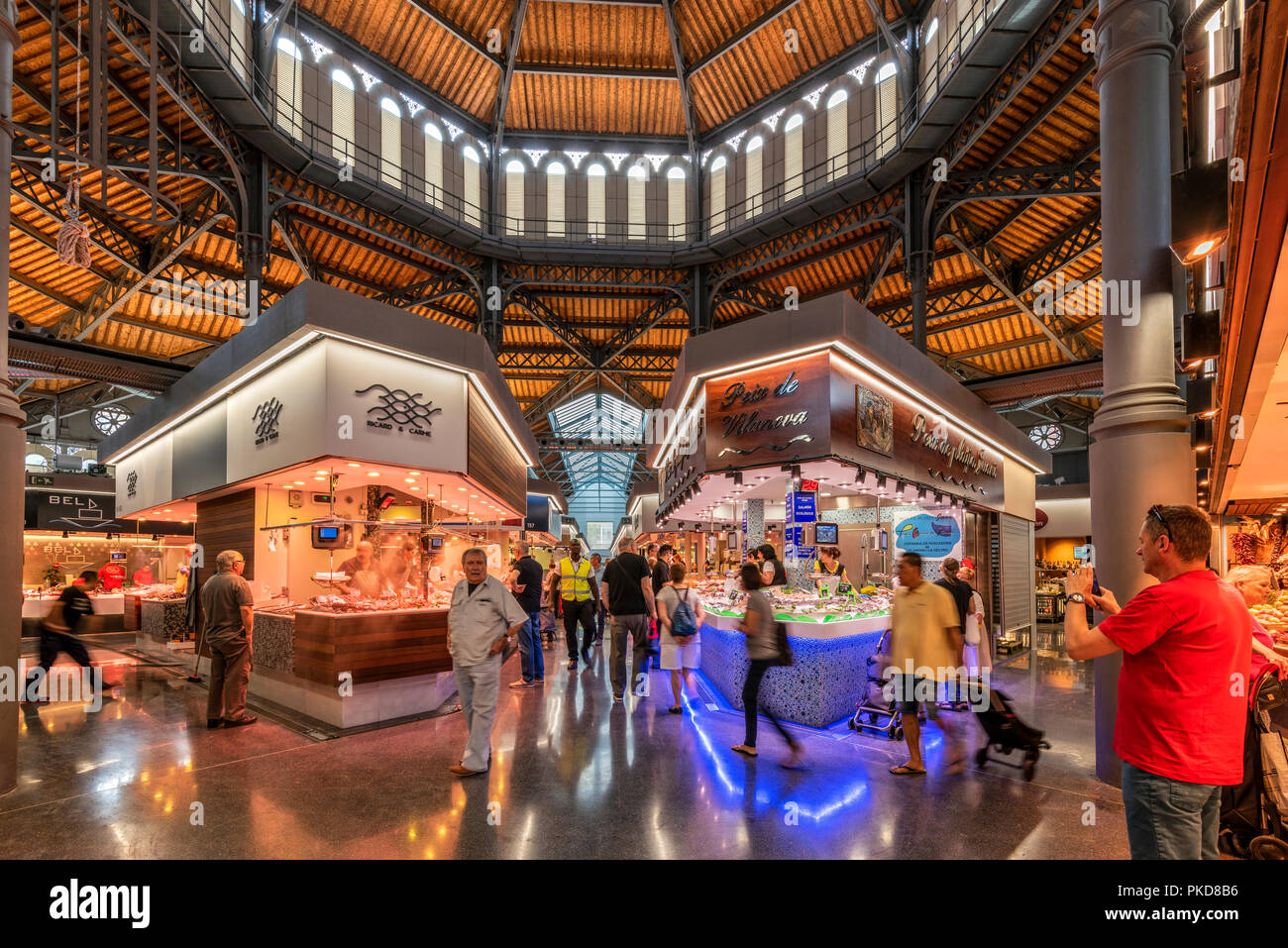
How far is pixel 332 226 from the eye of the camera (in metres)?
17.5

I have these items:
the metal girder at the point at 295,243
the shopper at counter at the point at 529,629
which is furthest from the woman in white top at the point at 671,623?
the metal girder at the point at 295,243

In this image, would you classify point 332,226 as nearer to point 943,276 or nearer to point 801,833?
point 943,276

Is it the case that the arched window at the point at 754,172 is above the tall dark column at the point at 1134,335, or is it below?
above

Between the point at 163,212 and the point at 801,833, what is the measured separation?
17.9m

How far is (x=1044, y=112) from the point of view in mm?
12234

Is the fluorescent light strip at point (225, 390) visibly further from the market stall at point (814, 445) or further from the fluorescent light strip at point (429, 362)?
the market stall at point (814, 445)

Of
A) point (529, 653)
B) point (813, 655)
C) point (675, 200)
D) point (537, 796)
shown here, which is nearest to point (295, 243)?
point (675, 200)

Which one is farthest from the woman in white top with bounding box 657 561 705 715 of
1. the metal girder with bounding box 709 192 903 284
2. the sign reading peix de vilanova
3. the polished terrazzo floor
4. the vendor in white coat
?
the metal girder with bounding box 709 192 903 284

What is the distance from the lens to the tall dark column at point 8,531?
4.36 meters

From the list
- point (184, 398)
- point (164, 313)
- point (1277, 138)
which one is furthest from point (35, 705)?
point (164, 313)

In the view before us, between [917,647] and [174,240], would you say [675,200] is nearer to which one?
[174,240]

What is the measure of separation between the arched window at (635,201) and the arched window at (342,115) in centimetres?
844
